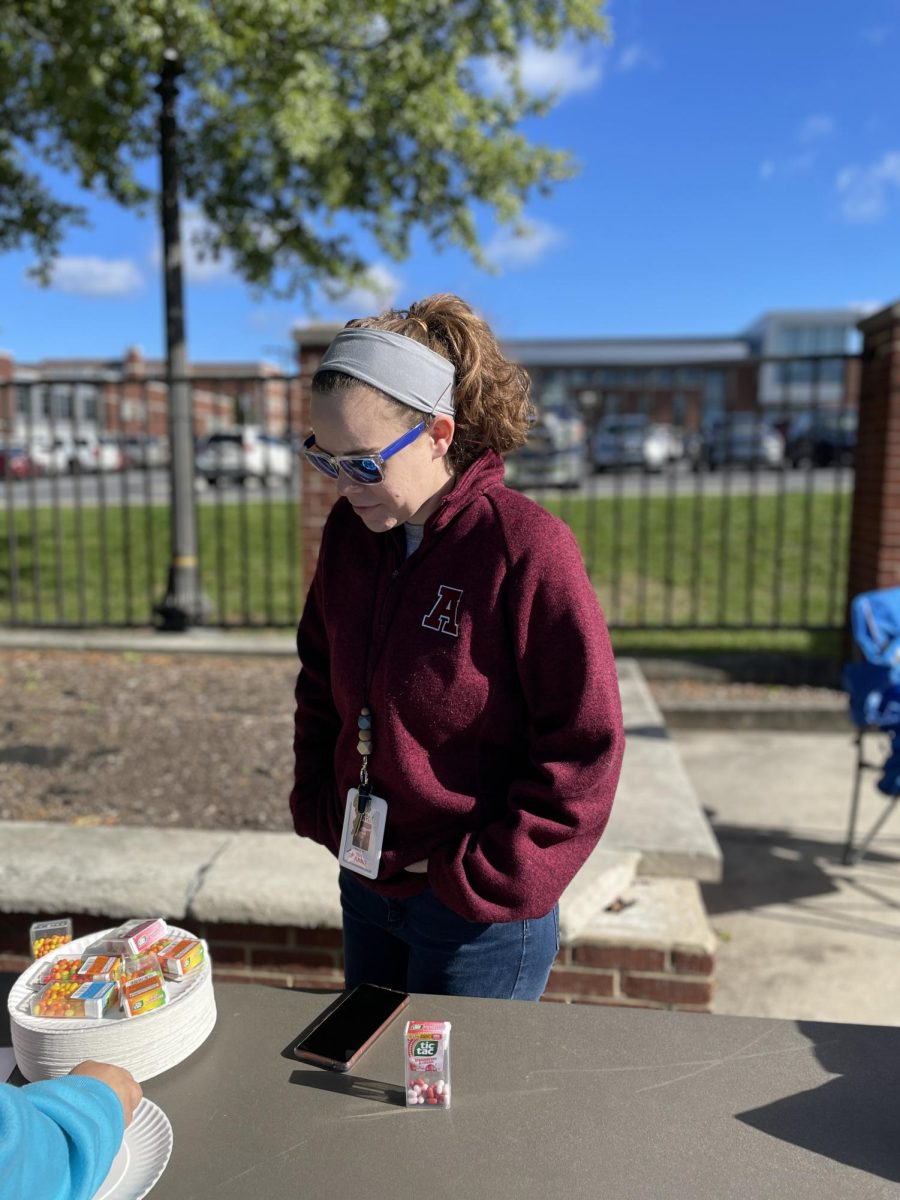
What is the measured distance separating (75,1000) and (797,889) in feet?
10.2

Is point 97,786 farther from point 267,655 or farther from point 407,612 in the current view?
point 407,612

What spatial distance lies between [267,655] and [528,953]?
4.32m

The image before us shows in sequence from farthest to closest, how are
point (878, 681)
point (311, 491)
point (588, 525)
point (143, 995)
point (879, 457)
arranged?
point (588, 525)
point (311, 491)
point (879, 457)
point (878, 681)
point (143, 995)

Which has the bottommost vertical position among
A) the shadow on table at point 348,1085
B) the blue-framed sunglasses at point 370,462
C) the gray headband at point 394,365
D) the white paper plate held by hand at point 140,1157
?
the white paper plate held by hand at point 140,1157

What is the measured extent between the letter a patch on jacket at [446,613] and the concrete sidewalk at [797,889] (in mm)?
2078

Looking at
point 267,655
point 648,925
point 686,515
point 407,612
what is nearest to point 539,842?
point 407,612

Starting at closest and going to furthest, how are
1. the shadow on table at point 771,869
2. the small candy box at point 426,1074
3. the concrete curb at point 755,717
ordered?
the small candy box at point 426,1074, the shadow on table at point 771,869, the concrete curb at point 755,717

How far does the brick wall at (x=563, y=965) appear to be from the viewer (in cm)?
264

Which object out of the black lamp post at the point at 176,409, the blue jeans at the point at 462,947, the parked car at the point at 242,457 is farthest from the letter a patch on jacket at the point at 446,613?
the parked car at the point at 242,457

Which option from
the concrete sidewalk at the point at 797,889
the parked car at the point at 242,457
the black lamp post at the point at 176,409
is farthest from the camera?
the parked car at the point at 242,457

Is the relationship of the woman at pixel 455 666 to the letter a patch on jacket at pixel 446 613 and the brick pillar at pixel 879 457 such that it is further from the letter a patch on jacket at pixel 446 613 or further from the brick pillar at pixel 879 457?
the brick pillar at pixel 879 457

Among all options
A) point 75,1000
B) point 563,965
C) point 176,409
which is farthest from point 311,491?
point 75,1000

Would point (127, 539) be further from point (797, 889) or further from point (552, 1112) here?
point (552, 1112)

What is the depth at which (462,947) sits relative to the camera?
62.8 inches
